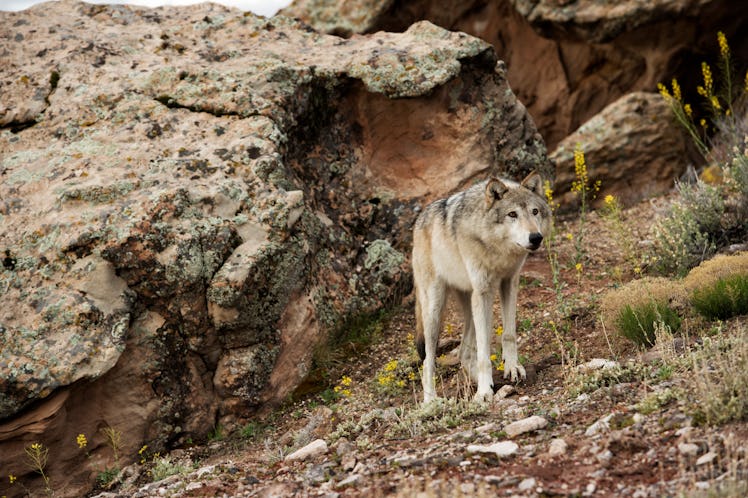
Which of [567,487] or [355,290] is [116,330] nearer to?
[355,290]

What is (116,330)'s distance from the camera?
6.14 metres

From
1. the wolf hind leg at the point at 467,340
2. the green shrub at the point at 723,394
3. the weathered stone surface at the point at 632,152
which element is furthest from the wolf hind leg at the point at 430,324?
the weathered stone surface at the point at 632,152

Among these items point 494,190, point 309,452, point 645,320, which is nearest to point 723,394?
point 645,320

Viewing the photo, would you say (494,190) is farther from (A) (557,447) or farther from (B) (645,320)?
(A) (557,447)

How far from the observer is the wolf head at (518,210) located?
228 inches

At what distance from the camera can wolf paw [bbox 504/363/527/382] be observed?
6102mm

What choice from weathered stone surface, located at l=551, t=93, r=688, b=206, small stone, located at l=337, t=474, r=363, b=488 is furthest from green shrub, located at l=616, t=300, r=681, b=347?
weathered stone surface, located at l=551, t=93, r=688, b=206

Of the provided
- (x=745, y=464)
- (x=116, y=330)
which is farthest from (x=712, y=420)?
(x=116, y=330)

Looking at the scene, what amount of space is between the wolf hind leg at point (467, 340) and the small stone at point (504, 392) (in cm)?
71

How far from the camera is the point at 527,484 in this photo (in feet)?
12.2

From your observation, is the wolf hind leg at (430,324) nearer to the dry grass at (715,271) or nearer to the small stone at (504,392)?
the small stone at (504,392)

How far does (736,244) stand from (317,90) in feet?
17.5

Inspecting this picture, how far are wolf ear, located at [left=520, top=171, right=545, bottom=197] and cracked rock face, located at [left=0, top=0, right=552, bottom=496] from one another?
2.38m

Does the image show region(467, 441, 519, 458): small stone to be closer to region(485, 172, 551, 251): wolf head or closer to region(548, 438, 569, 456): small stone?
region(548, 438, 569, 456): small stone
